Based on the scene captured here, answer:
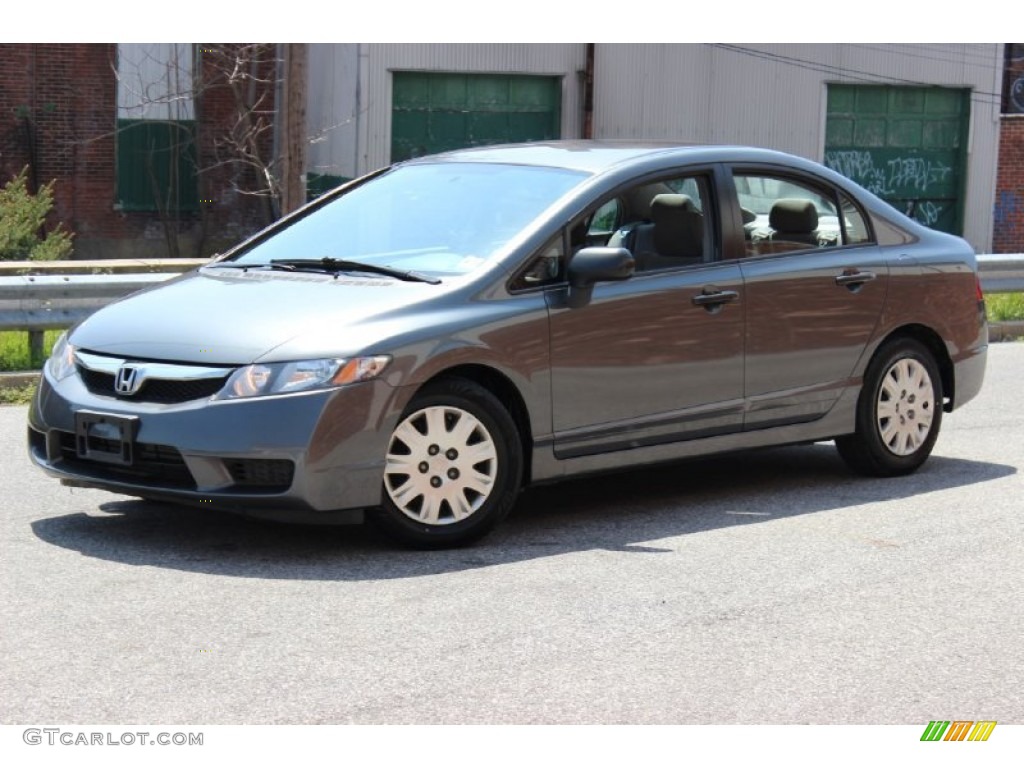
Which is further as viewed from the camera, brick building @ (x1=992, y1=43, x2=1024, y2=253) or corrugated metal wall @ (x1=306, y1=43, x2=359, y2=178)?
brick building @ (x1=992, y1=43, x2=1024, y2=253)

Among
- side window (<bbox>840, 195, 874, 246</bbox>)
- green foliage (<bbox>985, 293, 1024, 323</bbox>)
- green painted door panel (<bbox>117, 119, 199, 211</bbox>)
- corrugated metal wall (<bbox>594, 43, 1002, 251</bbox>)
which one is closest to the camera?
side window (<bbox>840, 195, 874, 246</bbox>)

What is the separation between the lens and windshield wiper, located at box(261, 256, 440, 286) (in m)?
7.22

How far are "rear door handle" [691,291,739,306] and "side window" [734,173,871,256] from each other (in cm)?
32

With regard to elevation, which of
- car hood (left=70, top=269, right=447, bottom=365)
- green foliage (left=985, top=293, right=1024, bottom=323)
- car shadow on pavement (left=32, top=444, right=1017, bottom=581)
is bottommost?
car shadow on pavement (left=32, top=444, right=1017, bottom=581)

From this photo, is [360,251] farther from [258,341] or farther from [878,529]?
[878,529]

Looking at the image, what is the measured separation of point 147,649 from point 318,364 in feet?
4.81

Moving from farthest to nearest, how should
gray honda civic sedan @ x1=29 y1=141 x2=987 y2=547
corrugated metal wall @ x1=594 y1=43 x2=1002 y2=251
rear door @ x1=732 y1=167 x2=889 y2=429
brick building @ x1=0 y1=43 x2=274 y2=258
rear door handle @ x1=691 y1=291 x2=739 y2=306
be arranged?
corrugated metal wall @ x1=594 y1=43 x2=1002 y2=251 → brick building @ x1=0 y1=43 x2=274 y2=258 → rear door @ x1=732 y1=167 x2=889 y2=429 → rear door handle @ x1=691 y1=291 x2=739 y2=306 → gray honda civic sedan @ x1=29 y1=141 x2=987 y2=547

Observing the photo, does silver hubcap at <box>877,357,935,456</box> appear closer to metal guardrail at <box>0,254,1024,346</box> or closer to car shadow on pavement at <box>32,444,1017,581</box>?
car shadow on pavement at <box>32,444,1017,581</box>

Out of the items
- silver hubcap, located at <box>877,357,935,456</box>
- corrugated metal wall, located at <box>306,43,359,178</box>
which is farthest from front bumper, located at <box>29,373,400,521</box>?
corrugated metal wall, located at <box>306,43,359,178</box>

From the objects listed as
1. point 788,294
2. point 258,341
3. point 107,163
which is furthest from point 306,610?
point 107,163

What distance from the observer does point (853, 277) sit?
852 centimetres

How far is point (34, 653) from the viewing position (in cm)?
546

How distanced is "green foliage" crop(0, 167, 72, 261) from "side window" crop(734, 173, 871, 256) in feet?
52.0

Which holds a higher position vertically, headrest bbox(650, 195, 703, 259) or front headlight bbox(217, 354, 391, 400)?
headrest bbox(650, 195, 703, 259)
